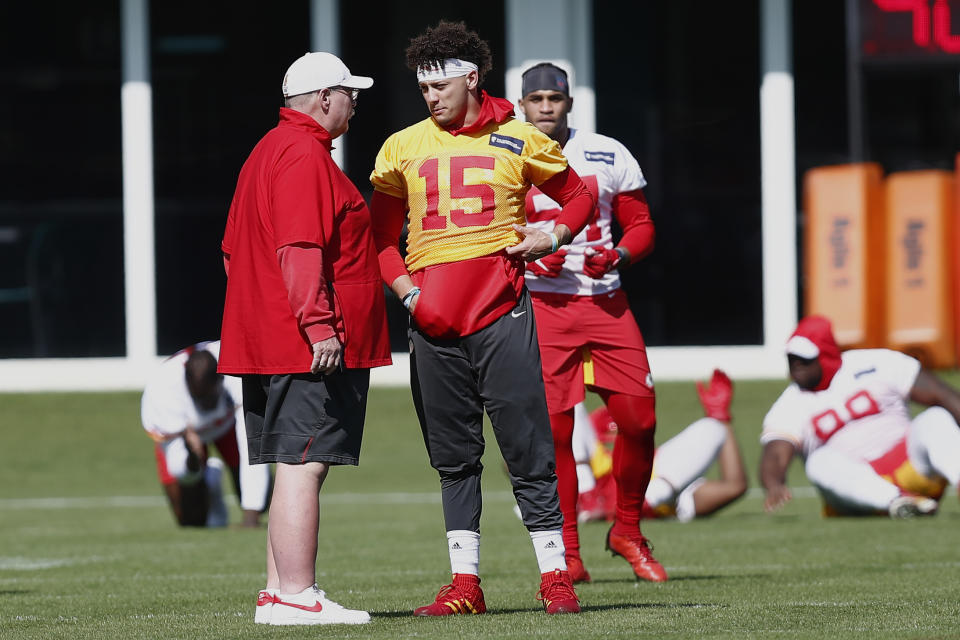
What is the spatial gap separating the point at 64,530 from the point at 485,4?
23.2 feet

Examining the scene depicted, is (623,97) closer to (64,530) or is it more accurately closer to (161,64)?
(161,64)

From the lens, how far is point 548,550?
5.57 metres

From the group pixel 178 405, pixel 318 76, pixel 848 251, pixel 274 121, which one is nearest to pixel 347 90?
pixel 318 76

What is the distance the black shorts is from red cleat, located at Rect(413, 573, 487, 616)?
564mm

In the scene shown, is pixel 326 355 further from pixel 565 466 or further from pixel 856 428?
pixel 856 428

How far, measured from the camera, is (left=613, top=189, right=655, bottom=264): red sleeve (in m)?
6.94

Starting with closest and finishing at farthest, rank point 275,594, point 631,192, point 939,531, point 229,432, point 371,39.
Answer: point 275,594
point 631,192
point 939,531
point 229,432
point 371,39

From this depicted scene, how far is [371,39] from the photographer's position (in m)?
15.8

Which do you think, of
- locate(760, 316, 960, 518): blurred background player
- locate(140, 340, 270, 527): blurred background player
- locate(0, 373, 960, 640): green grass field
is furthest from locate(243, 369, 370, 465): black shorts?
locate(140, 340, 270, 527): blurred background player

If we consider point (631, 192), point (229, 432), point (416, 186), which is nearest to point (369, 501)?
point (229, 432)

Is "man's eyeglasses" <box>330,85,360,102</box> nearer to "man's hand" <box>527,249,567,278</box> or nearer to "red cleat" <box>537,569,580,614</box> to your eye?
"man's hand" <box>527,249,567,278</box>

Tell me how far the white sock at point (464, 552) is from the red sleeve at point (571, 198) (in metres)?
1.03

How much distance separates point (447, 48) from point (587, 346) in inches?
66.1

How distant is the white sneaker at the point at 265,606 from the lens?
5.41 meters
